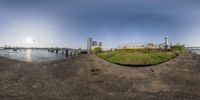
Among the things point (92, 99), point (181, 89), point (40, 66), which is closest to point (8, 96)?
point (40, 66)

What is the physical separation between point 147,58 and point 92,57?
28383 mm

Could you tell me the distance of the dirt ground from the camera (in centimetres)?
620

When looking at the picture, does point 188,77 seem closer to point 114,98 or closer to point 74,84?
point 114,98

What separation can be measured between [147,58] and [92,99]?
30.8 m

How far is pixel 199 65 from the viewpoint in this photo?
27.0ft

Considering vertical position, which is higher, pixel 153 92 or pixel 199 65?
pixel 199 65

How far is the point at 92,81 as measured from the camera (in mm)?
6910

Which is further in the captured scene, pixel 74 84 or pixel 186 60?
pixel 186 60

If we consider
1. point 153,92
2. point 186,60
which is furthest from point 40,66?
point 186,60

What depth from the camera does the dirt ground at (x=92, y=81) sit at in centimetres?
620

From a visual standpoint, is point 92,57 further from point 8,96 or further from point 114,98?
point 8,96

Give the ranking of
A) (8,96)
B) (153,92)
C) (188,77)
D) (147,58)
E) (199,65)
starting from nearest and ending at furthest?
(8,96) → (153,92) → (188,77) → (199,65) → (147,58)

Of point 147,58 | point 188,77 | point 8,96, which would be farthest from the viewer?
point 147,58

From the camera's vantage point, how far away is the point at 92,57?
862cm
